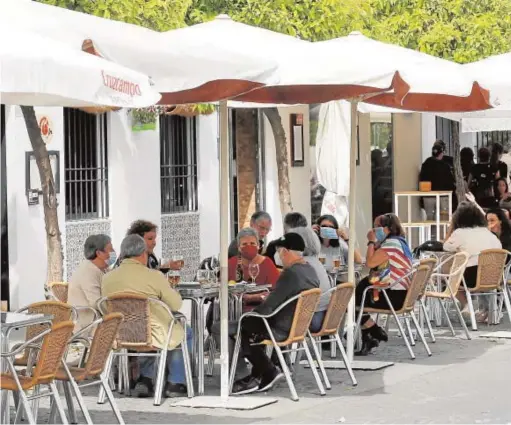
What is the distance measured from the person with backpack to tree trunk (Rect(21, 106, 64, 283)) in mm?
12575

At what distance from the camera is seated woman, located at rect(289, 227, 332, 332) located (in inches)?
496

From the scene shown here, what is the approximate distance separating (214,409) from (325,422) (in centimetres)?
107

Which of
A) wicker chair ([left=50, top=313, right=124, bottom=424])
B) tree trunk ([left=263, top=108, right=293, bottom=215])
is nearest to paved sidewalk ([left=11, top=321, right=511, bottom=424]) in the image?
wicker chair ([left=50, top=313, right=124, bottom=424])

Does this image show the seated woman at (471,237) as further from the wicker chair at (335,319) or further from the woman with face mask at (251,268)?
the wicker chair at (335,319)

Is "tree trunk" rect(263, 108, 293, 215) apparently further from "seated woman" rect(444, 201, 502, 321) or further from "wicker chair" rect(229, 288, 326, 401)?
"wicker chair" rect(229, 288, 326, 401)

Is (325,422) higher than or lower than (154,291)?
lower

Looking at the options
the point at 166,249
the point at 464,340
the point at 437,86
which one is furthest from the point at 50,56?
the point at 166,249

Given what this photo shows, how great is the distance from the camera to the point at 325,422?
10805 millimetres

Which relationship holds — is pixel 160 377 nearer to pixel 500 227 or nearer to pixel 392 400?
pixel 392 400

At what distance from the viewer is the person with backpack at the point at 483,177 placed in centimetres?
2645

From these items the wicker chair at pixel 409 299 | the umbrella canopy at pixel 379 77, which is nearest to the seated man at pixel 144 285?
the umbrella canopy at pixel 379 77

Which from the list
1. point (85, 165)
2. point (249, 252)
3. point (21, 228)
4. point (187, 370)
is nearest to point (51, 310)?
point (187, 370)

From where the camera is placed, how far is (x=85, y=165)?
2025cm

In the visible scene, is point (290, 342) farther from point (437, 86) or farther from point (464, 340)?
point (464, 340)
